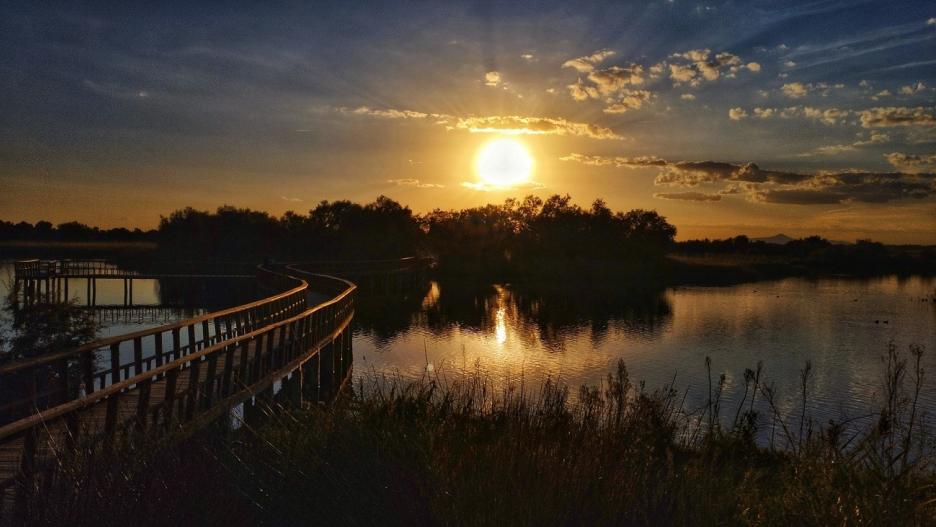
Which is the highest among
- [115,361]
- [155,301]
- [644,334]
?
[115,361]

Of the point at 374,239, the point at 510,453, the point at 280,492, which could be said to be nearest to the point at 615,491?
the point at 510,453

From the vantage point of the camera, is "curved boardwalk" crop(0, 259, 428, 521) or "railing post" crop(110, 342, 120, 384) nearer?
"curved boardwalk" crop(0, 259, 428, 521)

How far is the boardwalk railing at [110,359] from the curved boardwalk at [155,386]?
0.08 feet

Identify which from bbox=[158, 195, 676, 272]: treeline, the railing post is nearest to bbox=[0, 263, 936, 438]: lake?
the railing post

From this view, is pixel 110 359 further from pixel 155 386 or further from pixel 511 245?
pixel 511 245

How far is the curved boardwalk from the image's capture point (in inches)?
226

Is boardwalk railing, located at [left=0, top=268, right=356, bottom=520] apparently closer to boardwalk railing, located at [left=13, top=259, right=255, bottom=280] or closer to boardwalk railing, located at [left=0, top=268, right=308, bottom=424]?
boardwalk railing, located at [left=0, top=268, right=308, bottom=424]

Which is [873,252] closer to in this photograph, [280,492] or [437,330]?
[437,330]

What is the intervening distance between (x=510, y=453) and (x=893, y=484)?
109 inches

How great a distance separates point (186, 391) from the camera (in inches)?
381

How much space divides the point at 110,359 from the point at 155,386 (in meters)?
10.6

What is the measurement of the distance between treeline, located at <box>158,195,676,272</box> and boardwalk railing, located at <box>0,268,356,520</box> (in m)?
84.9

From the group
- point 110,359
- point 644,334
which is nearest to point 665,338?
point 644,334

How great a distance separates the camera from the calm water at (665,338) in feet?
88.5
